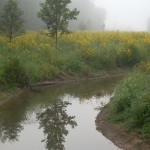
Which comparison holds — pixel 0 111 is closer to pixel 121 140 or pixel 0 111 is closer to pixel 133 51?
pixel 121 140

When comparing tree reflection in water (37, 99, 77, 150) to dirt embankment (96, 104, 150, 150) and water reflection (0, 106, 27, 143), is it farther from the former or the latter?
dirt embankment (96, 104, 150, 150)

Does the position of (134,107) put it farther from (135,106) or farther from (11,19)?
(11,19)

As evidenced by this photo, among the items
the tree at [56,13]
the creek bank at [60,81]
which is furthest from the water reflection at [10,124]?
the tree at [56,13]

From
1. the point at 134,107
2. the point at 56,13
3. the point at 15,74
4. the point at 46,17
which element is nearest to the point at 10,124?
the point at 134,107

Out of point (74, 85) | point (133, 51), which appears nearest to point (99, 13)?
point (133, 51)

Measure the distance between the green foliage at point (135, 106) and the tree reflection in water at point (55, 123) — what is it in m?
2.04

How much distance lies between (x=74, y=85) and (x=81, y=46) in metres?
7.20

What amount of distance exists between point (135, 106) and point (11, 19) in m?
17.4

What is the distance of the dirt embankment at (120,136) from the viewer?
12.9m

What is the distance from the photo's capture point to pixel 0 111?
18219mm

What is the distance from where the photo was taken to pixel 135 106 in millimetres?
14391

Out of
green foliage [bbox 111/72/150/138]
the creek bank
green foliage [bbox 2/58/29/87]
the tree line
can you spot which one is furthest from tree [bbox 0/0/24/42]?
green foliage [bbox 111/72/150/138]

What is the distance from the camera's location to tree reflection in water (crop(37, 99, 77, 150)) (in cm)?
1421

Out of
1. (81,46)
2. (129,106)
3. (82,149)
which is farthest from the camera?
(81,46)
